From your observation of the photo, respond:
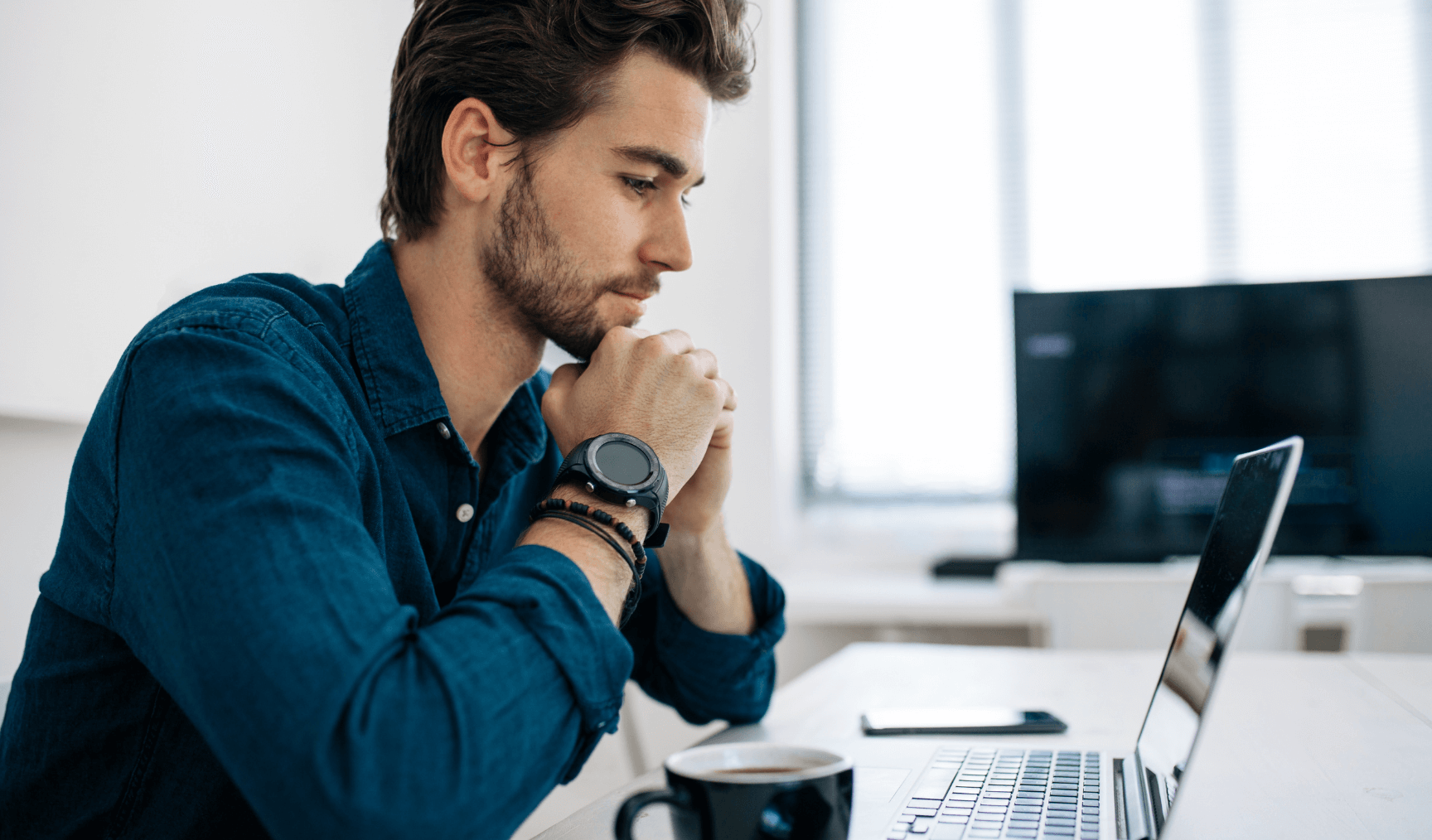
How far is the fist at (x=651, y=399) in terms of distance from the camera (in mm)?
784

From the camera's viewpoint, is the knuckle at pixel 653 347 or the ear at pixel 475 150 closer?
the knuckle at pixel 653 347

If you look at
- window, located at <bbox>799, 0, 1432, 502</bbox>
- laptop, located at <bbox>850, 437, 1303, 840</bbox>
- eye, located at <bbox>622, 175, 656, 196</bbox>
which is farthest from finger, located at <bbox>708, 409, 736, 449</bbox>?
window, located at <bbox>799, 0, 1432, 502</bbox>

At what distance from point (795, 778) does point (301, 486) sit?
1.08 feet

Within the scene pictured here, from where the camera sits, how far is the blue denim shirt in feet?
1.67

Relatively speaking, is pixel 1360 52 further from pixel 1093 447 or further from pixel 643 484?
pixel 643 484

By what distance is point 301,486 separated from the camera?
583 millimetres

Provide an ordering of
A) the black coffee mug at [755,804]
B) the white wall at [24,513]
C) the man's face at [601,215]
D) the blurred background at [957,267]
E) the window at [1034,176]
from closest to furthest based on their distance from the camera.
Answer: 1. the black coffee mug at [755,804]
2. the man's face at [601,215]
3. the white wall at [24,513]
4. the blurred background at [957,267]
5. the window at [1034,176]

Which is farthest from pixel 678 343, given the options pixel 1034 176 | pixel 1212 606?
pixel 1034 176

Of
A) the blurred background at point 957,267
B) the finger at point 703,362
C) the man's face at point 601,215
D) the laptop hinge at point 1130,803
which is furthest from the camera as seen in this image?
the blurred background at point 957,267

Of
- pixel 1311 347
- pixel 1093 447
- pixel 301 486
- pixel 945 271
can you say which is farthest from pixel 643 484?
pixel 945 271

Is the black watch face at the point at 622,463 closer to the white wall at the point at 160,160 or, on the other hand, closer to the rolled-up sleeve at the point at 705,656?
the rolled-up sleeve at the point at 705,656

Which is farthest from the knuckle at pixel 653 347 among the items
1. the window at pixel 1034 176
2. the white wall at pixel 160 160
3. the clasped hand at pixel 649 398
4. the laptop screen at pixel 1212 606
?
the window at pixel 1034 176

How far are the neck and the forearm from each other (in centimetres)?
24

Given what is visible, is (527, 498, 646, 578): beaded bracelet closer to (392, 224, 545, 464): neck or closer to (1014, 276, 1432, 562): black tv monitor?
(392, 224, 545, 464): neck
